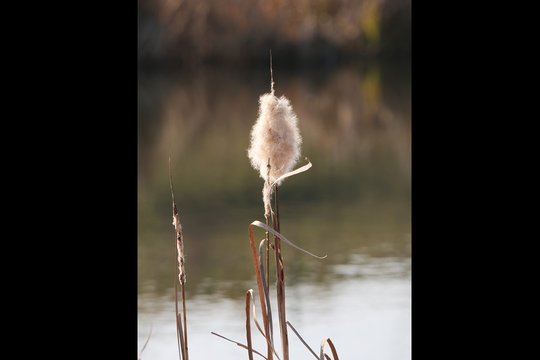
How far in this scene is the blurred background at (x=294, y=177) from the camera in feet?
16.8

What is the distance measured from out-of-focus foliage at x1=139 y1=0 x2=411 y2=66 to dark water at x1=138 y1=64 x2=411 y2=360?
3.59 metres

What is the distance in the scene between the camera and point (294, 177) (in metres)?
8.75

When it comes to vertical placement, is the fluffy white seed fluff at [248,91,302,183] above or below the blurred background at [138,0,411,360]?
below

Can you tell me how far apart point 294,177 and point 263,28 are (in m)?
9.92

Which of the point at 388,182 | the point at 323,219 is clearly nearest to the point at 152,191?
the point at 323,219

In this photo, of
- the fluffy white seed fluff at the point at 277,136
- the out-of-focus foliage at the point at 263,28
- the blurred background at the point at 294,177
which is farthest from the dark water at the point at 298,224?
the out-of-focus foliage at the point at 263,28

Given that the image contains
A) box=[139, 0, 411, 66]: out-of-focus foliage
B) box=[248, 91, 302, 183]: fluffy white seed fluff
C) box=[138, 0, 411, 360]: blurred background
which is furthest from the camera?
box=[139, 0, 411, 66]: out-of-focus foliage

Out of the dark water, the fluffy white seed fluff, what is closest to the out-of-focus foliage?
the dark water

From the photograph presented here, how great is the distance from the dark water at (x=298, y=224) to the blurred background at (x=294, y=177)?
0.02 meters

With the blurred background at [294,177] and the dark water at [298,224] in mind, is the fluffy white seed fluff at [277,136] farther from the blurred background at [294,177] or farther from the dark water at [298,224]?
the blurred background at [294,177]

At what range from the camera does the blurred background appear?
202 inches

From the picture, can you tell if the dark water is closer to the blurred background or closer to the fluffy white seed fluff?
the blurred background
